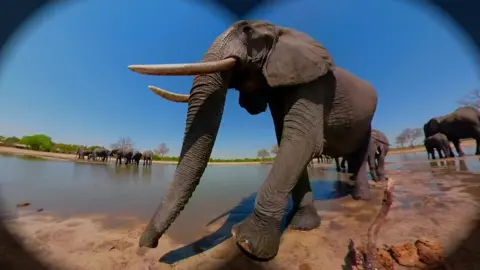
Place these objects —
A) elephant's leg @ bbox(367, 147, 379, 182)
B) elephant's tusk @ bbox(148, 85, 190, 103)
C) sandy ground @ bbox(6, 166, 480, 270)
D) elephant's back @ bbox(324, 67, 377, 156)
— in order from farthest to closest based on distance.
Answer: elephant's leg @ bbox(367, 147, 379, 182), elephant's back @ bbox(324, 67, 377, 156), elephant's tusk @ bbox(148, 85, 190, 103), sandy ground @ bbox(6, 166, 480, 270)

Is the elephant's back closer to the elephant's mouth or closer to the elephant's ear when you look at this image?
the elephant's ear

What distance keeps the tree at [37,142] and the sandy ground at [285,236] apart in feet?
136

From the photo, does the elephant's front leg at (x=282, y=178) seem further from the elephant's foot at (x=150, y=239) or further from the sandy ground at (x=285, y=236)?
the elephant's foot at (x=150, y=239)

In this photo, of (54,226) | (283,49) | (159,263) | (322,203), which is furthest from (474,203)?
(54,226)

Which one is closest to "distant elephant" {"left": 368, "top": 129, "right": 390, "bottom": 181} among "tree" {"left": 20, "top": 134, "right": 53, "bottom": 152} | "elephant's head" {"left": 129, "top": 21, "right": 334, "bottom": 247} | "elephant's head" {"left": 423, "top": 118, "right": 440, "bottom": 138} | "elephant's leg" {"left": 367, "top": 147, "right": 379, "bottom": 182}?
"elephant's leg" {"left": 367, "top": 147, "right": 379, "bottom": 182}

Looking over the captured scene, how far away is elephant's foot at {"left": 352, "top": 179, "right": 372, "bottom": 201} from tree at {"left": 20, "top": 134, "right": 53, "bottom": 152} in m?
44.0

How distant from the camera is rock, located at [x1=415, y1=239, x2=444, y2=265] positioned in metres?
1.52

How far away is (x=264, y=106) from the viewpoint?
304 centimetres

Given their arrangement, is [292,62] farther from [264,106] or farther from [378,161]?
[378,161]

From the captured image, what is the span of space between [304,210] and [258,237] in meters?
1.01

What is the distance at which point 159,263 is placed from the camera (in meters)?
1.72

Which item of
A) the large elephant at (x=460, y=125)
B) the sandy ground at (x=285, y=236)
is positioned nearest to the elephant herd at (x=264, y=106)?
the sandy ground at (x=285, y=236)

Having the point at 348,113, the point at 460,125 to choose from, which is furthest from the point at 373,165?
the point at 460,125

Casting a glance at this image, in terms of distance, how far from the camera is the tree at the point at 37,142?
115 ft
